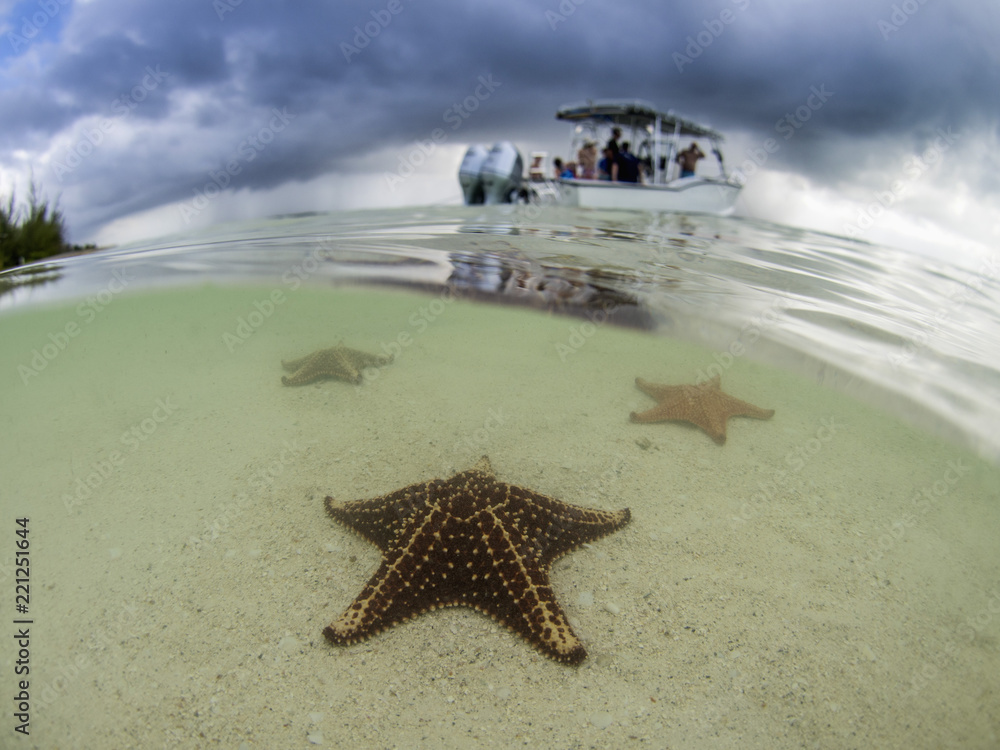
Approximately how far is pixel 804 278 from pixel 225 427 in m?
8.57

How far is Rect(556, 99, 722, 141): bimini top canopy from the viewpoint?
52.0 ft

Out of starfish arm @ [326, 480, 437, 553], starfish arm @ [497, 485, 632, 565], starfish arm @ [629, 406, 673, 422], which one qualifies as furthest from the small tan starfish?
starfish arm @ [497, 485, 632, 565]

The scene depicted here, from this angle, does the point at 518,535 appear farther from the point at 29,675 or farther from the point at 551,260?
the point at 551,260

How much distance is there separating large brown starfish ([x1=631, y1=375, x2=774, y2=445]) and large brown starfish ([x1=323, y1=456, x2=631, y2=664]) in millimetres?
2559

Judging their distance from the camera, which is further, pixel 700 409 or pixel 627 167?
pixel 627 167

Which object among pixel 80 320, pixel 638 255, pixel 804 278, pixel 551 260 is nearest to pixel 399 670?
pixel 551 260

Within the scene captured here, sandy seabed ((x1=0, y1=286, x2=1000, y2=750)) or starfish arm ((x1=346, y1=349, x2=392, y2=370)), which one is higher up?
starfish arm ((x1=346, y1=349, x2=392, y2=370))

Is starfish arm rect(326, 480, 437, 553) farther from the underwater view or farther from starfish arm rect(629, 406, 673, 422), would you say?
starfish arm rect(629, 406, 673, 422)

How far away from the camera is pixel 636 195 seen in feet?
53.1

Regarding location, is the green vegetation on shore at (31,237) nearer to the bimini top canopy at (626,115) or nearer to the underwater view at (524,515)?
the underwater view at (524,515)

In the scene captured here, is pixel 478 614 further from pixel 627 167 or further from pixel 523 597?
pixel 627 167

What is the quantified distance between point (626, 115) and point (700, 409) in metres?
14.0

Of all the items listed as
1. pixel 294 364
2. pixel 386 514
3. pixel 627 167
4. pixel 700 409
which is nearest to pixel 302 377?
pixel 294 364

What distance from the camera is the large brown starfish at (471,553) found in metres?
2.98
